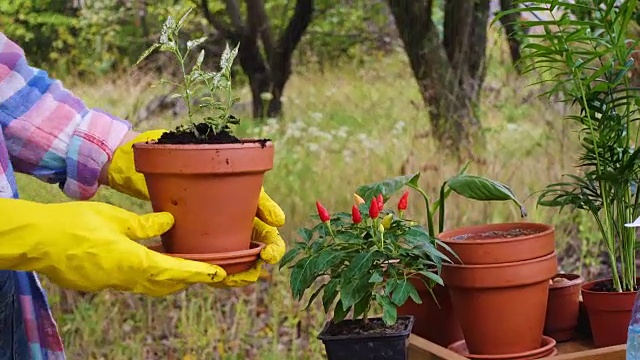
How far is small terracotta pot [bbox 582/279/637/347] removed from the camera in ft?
4.17

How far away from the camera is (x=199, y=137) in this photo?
1.07 meters

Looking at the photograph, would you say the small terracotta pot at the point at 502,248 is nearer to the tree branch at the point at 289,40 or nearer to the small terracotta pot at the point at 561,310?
the small terracotta pot at the point at 561,310

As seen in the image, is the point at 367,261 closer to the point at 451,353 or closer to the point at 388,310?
the point at 388,310

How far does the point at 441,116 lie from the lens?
2947mm

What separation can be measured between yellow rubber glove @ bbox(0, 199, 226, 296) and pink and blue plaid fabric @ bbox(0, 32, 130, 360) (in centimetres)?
26

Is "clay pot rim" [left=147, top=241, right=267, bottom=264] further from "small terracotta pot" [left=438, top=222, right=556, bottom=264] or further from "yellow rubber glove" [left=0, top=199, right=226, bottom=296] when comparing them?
"small terracotta pot" [left=438, top=222, right=556, bottom=264]

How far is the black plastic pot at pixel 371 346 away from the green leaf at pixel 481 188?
32 centimetres

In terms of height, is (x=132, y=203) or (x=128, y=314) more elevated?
(x=132, y=203)

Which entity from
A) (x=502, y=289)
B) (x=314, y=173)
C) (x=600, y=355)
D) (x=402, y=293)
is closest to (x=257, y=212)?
(x=402, y=293)

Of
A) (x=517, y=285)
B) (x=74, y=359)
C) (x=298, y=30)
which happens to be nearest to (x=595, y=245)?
(x=298, y=30)

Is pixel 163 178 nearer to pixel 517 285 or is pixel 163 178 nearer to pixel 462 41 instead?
pixel 517 285

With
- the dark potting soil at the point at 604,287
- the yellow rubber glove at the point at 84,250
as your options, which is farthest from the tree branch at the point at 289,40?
the yellow rubber glove at the point at 84,250

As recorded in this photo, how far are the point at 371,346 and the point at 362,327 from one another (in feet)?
0.15

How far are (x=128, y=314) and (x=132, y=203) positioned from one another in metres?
0.35
